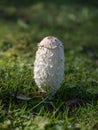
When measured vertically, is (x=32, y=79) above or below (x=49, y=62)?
below

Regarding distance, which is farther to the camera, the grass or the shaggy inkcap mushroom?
the shaggy inkcap mushroom

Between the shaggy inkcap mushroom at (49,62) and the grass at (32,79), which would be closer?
the grass at (32,79)

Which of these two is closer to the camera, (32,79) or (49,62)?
(49,62)

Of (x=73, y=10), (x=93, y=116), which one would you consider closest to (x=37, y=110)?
(x=93, y=116)
